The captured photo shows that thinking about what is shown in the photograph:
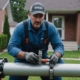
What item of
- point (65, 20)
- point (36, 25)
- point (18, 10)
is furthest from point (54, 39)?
point (18, 10)

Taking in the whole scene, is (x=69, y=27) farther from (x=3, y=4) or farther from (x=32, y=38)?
(x=32, y=38)

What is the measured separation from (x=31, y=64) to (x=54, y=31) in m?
0.90

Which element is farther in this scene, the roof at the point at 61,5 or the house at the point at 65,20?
the house at the point at 65,20

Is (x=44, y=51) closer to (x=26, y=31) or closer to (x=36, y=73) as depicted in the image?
(x=26, y=31)

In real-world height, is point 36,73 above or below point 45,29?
below

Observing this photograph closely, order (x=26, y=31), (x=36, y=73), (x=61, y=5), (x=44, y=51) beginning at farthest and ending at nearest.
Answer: (x=61, y=5)
(x=44, y=51)
(x=26, y=31)
(x=36, y=73)

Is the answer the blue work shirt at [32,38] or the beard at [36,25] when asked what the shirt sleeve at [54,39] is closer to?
the blue work shirt at [32,38]

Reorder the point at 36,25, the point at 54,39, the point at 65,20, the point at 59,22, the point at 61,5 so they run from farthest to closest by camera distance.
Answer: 1. the point at 59,22
2. the point at 65,20
3. the point at 61,5
4. the point at 54,39
5. the point at 36,25

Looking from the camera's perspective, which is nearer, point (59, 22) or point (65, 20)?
point (65, 20)

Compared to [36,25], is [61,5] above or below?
above

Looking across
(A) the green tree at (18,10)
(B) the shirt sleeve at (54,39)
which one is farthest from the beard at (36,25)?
(A) the green tree at (18,10)

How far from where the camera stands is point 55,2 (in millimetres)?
22922

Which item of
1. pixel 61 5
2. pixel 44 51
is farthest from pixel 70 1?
pixel 44 51

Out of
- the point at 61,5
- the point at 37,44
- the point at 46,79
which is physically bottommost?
the point at 46,79
